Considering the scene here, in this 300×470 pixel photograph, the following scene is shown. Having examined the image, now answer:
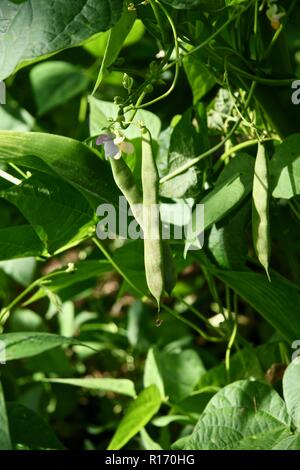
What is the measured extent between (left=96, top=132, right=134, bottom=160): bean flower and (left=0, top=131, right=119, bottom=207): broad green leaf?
0.04 meters

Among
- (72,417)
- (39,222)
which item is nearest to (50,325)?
(72,417)

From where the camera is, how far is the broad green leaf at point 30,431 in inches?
35.0

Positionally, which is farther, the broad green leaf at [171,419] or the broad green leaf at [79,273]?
the broad green leaf at [171,419]

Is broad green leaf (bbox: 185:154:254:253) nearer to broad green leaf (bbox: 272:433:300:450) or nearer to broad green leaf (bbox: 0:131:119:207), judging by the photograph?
broad green leaf (bbox: 0:131:119:207)

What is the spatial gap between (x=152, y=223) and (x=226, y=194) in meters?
0.08

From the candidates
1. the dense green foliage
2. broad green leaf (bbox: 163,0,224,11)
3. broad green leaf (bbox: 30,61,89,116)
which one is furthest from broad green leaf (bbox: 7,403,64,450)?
broad green leaf (bbox: 30,61,89,116)

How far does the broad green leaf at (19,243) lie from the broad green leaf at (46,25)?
9.8 inches

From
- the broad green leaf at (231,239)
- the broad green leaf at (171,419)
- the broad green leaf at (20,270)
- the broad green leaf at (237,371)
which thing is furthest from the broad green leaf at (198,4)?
the broad green leaf at (20,270)

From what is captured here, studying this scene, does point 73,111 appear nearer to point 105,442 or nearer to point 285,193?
point 105,442

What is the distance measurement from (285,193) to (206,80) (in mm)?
A: 329

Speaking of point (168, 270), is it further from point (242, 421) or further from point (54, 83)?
point (54, 83)

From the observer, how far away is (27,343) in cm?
83

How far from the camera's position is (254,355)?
0.96 m

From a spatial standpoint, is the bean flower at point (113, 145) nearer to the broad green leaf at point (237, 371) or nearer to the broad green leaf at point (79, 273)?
the broad green leaf at point (79, 273)
